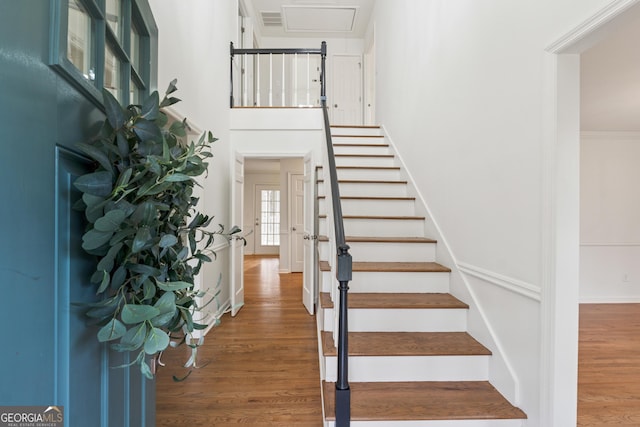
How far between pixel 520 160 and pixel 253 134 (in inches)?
137

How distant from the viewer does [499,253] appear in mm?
1848

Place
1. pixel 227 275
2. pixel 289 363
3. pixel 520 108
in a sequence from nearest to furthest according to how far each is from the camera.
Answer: pixel 520 108 < pixel 289 363 < pixel 227 275

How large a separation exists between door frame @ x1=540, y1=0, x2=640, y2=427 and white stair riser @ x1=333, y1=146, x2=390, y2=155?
113 inches

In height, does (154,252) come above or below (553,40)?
below

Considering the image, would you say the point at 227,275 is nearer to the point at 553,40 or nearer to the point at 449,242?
the point at 449,242

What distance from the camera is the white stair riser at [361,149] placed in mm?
4250

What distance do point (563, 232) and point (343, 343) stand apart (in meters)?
1.09

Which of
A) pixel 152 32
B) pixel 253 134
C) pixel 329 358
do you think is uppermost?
pixel 253 134

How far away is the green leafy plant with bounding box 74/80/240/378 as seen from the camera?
2.56 feet

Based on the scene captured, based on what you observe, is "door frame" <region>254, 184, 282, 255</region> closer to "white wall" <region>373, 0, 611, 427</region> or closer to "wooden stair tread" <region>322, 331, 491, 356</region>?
"white wall" <region>373, 0, 611, 427</region>

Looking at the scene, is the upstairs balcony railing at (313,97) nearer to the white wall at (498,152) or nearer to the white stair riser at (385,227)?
the white stair riser at (385,227)

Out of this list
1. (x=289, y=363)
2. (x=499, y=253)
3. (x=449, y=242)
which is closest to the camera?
(x=499, y=253)

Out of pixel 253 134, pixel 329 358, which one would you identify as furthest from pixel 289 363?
pixel 253 134

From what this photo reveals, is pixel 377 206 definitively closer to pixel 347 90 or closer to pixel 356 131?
pixel 356 131
